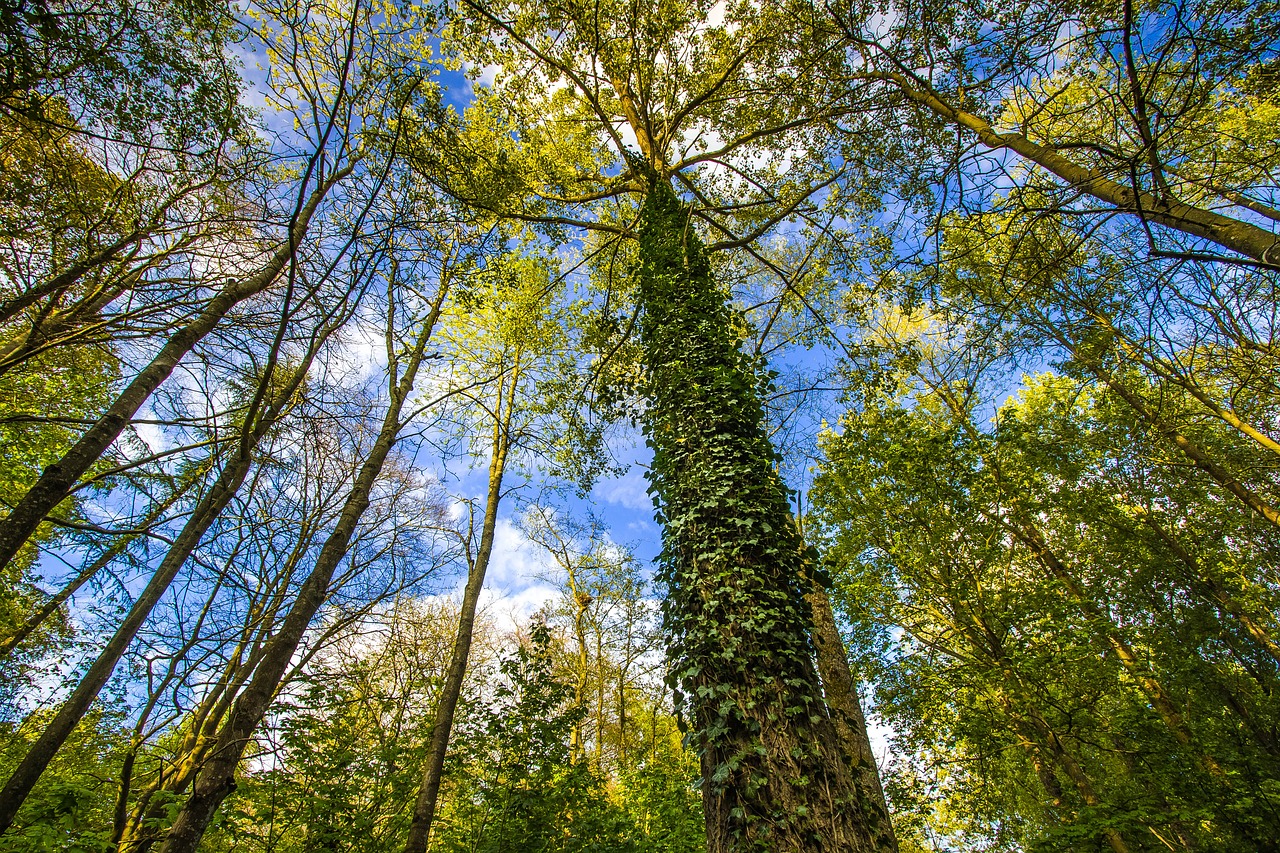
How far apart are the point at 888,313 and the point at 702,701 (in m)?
8.50

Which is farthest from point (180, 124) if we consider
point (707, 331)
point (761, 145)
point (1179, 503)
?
point (1179, 503)

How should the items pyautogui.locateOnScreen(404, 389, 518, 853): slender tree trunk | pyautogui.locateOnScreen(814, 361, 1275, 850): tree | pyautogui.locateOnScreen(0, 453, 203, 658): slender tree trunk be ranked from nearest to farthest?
1. pyautogui.locateOnScreen(0, 453, 203, 658): slender tree trunk
2. pyautogui.locateOnScreen(404, 389, 518, 853): slender tree trunk
3. pyautogui.locateOnScreen(814, 361, 1275, 850): tree

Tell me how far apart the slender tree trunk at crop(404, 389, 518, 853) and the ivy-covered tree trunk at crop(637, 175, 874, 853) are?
13.2ft

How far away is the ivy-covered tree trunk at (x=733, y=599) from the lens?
221cm

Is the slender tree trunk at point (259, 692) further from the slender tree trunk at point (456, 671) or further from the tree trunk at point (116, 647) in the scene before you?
the slender tree trunk at point (456, 671)

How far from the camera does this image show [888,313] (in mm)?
8945

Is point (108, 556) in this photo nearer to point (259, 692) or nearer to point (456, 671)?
point (259, 692)

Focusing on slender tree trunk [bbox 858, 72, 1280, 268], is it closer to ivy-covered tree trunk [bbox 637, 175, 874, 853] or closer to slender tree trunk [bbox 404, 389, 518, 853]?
ivy-covered tree trunk [bbox 637, 175, 874, 853]

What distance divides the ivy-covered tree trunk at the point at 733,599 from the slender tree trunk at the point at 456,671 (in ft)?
13.2

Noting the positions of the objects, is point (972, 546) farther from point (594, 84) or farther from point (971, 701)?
point (594, 84)

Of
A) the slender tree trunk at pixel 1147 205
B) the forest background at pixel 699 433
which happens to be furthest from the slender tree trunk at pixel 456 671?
the slender tree trunk at pixel 1147 205

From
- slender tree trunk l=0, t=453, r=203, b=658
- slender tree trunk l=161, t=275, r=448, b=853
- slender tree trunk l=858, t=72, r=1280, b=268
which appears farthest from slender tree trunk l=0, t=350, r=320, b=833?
slender tree trunk l=858, t=72, r=1280, b=268

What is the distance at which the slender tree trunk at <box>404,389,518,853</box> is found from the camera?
16.2ft

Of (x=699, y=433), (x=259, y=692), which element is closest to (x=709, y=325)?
(x=699, y=433)
